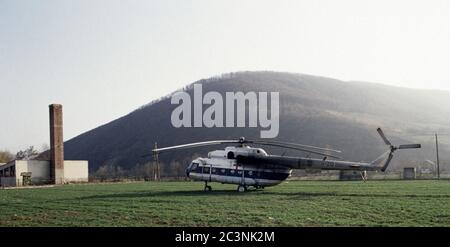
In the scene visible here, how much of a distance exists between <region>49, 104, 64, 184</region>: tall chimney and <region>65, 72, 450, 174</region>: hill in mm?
31666


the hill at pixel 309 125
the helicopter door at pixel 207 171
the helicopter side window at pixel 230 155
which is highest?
the hill at pixel 309 125

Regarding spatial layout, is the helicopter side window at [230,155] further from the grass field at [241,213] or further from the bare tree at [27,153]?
the bare tree at [27,153]

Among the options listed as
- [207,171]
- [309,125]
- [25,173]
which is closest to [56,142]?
[25,173]

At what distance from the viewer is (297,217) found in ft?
55.8

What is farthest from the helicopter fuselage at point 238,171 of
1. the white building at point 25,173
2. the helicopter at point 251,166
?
the white building at point 25,173

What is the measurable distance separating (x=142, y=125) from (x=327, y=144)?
191 feet

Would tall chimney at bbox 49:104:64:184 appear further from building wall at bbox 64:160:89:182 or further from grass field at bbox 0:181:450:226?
grass field at bbox 0:181:450:226

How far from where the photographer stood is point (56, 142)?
216 feet

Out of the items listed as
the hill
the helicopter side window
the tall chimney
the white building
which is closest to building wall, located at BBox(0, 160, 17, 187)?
the white building

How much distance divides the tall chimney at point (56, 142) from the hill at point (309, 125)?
3167 cm

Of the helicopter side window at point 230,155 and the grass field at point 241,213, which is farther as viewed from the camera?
the helicopter side window at point 230,155

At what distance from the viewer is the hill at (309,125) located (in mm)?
122375
